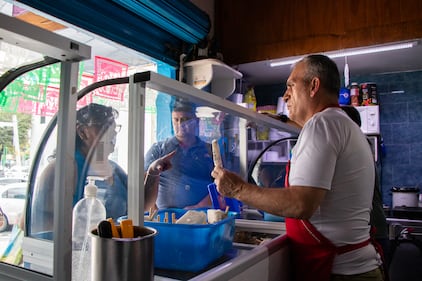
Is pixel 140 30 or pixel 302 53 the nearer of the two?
pixel 140 30

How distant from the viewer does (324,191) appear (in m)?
1.12

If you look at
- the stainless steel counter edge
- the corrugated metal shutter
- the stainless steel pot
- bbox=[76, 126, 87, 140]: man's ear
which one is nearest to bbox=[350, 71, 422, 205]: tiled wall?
the stainless steel pot

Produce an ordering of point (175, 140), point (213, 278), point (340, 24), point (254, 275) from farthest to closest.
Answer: point (340, 24) → point (175, 140) → point (254, 275) → point (213, 278)

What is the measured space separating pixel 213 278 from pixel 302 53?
8.81ft

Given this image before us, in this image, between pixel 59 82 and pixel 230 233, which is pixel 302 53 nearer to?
pixel 230 233

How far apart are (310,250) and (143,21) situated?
1.91 metres

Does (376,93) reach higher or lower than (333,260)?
higher

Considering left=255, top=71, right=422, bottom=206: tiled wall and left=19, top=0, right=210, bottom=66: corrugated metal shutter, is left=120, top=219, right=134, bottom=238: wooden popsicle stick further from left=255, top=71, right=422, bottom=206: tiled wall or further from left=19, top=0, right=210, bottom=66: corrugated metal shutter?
left=255, top=71, right=422, bottom=206: tiled wall

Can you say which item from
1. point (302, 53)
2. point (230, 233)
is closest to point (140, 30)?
point (302, 53)

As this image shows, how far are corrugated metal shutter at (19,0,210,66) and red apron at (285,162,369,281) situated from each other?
5.30 ft

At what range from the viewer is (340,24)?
3057 millimetres

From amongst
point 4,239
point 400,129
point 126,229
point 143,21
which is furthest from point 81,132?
point 400,129

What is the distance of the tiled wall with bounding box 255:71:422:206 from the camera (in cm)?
357

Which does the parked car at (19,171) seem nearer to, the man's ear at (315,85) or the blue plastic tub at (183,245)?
the blue plastic tub at (183,245)
